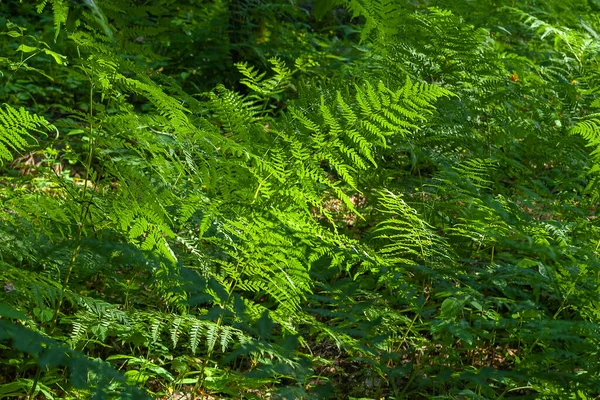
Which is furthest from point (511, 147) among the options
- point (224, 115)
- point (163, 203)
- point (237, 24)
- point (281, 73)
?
point (237, 24)

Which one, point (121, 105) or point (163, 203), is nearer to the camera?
point (163, 203)

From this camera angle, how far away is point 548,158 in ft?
11.3

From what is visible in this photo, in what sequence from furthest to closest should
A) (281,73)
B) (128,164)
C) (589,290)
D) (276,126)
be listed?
(281,73), (276,126), (128,164), (589,290)

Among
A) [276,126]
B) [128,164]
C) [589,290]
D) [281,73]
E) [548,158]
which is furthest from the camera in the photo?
[548,158]

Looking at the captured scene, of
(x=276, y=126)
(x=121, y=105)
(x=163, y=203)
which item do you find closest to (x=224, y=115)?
(x=276, y=126)

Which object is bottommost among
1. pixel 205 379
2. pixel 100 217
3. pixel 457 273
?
pixel 205 379

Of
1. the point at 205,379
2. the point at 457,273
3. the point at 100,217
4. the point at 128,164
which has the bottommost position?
the point at 205,379

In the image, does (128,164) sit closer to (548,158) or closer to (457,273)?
(457,273)

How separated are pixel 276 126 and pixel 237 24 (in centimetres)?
316

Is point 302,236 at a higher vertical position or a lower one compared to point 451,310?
higher

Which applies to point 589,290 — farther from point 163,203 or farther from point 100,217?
point 100,217

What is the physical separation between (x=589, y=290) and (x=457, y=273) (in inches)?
17.3

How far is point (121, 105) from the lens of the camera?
2451 mm

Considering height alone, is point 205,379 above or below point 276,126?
below
